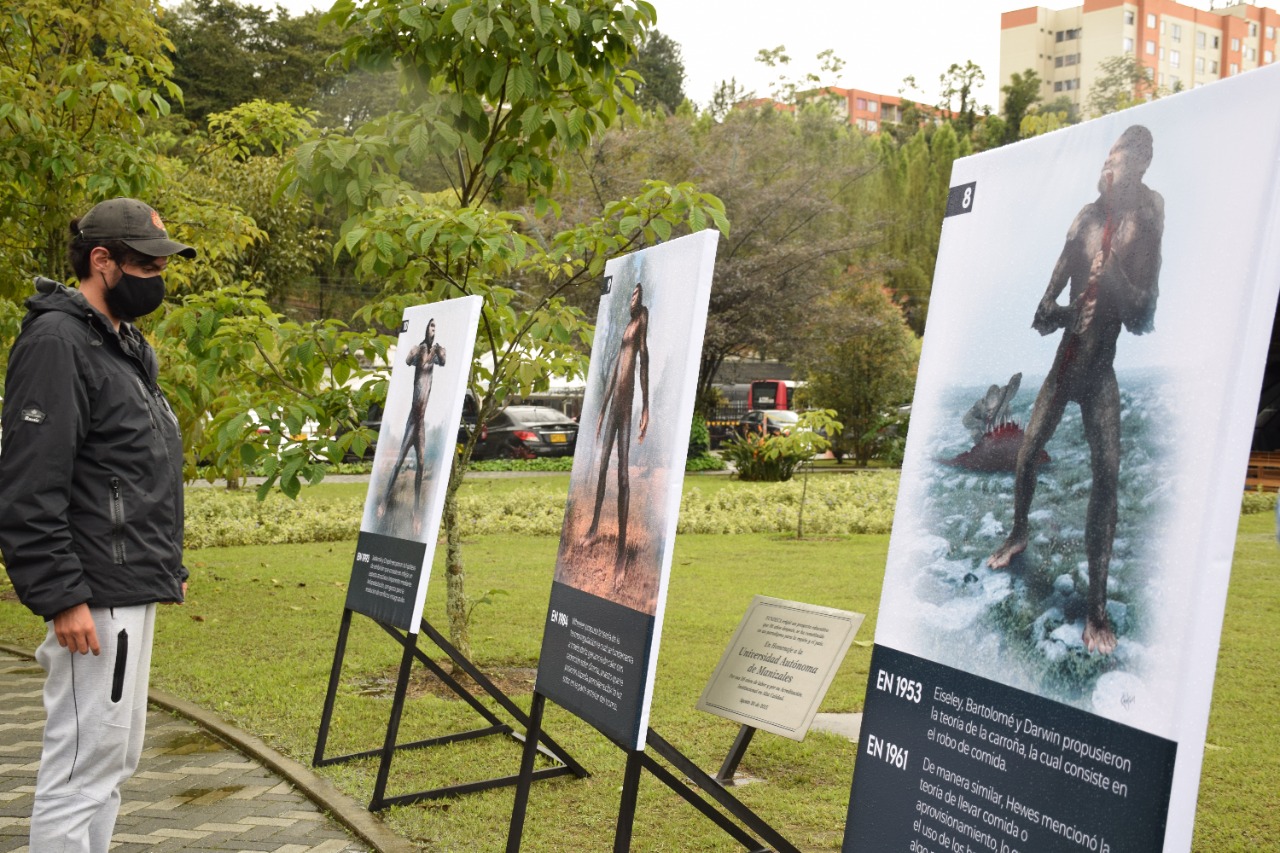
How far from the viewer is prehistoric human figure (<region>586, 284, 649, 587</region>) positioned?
11.8ft

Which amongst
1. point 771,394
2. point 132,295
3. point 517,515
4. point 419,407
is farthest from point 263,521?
point 771,394

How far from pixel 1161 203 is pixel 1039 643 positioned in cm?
82

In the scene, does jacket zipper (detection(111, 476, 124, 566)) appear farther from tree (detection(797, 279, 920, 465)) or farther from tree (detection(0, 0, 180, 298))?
tree (detection(797, 279, 920, 465))

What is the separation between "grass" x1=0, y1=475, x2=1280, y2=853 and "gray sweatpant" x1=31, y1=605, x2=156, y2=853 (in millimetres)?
1469

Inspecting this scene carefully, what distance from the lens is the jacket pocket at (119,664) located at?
10.6 feet

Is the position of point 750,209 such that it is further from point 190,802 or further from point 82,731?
point 82,731

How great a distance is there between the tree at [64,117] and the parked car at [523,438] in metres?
19.5

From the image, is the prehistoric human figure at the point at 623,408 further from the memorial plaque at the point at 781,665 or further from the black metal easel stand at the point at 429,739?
the black metal easel stand at the point at 429,739

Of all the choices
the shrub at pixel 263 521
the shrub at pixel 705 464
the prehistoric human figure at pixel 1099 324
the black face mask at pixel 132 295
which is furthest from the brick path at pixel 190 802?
the shrub at pixel 705 464

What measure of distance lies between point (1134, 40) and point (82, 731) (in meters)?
112

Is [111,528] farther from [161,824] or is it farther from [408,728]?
[408,728]

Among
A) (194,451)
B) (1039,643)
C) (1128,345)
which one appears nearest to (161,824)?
(1039,643)

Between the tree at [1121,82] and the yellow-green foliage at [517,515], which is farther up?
the tree at [1121,82]

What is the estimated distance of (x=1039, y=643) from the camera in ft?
7.07
